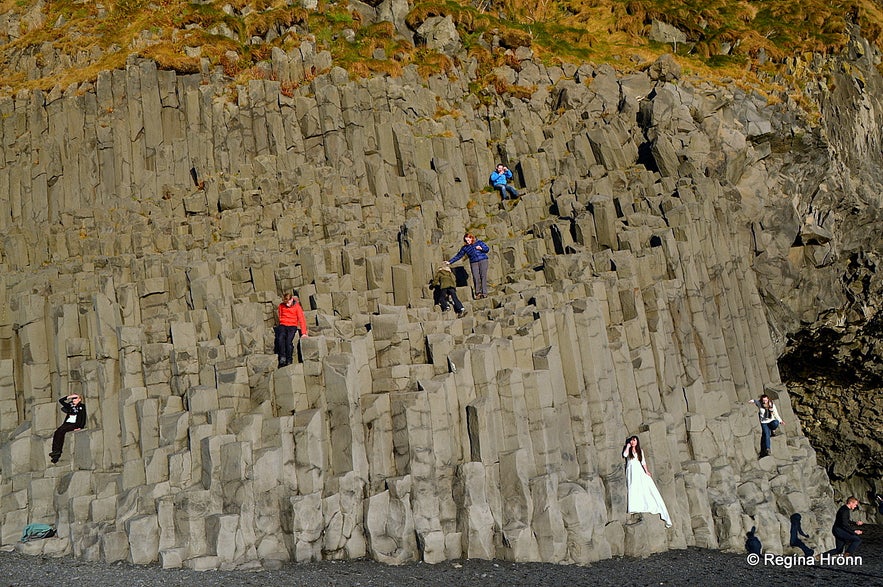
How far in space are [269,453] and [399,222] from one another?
43.8 feet

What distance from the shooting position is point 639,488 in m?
19.6

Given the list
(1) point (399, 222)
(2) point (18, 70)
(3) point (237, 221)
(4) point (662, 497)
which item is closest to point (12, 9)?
(2) point (18, 70)

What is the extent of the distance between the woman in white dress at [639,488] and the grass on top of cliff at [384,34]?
900 inches


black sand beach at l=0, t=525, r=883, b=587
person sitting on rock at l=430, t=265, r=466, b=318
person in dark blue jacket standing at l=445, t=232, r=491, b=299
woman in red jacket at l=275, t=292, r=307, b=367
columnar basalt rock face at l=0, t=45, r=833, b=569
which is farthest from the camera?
person in dark blue jacket standing at l=445, t=232, r=491, b=299

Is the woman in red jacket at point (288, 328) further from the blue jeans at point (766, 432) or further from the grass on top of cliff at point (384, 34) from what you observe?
the grass on top of cliff at point (384, 34)

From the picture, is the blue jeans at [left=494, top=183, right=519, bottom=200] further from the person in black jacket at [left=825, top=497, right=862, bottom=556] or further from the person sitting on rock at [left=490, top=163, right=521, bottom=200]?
the person in black jacket at [left=825, top=497, right=862, bottom=556]

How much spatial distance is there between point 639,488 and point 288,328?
836 centimetres

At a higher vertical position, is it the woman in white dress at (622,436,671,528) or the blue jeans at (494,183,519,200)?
the blue jeans at (494,183,519,200)

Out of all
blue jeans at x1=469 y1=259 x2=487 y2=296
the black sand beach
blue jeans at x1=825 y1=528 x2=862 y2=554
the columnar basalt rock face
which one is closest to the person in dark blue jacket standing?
blue jeans at x1=469 y1=259 x2=487 y2=296

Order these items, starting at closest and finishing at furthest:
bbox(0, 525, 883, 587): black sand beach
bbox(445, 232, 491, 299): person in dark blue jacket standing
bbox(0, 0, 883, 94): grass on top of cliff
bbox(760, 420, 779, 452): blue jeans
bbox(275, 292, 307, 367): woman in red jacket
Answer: bbox(0, 525, 883, 587): black sand beach, bbox(275, 292, 307, 367): woman in red jacket, bbox(445, 232, 491, 299): person in dark blue jacket standing, bbox(760, 420, 779, 452): blue jeans, bbox(0, 0, 883, 94): grass on top of cliff

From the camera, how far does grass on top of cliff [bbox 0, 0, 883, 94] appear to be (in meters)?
38.7

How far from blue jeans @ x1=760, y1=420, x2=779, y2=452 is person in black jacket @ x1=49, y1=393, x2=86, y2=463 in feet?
58.7

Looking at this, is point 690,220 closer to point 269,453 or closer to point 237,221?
point 237,221

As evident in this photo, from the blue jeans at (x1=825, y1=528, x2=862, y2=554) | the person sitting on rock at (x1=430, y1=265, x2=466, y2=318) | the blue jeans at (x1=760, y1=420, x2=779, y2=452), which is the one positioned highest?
the person sitting on rock at (x1=430, y1=265, x2=466, y2=318)
